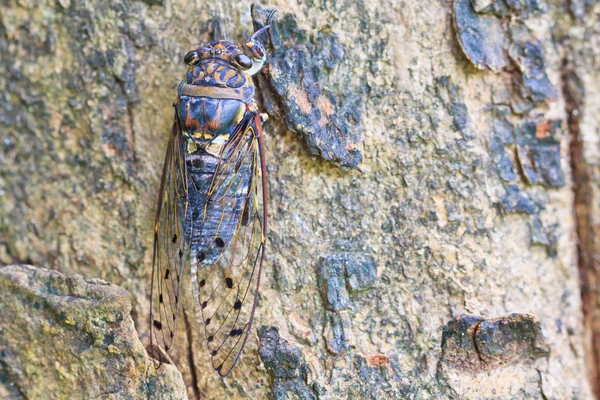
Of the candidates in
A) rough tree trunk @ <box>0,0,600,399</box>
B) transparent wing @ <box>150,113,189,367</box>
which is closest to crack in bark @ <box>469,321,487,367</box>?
rough tree trunk @ <box>0,0,600,399</box>

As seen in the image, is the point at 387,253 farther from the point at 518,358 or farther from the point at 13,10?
the point at 13,10

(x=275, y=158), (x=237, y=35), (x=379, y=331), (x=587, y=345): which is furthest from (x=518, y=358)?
(x=237, y=35)

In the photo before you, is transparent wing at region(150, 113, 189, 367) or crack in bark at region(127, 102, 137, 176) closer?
transparent wing at region(150, 113, 189, 367)

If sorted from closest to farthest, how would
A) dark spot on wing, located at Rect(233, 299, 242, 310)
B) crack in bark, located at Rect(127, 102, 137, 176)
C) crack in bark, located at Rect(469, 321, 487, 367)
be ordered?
crack in bark, located at Rect(469, 321, 487, 367)
dark spot on wing, located at Rect(233, 299, 242, 310)
crack in bark, located at Rect(127, 102, 137, 176)

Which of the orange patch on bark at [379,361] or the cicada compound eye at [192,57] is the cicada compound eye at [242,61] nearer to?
the cicada compound eye at [192,57]

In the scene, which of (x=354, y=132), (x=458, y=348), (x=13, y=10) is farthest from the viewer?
(x=13, y=10)

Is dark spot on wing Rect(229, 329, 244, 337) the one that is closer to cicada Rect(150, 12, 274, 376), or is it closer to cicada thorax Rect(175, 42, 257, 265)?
cicada Rect(150, 12, 274, 376)
